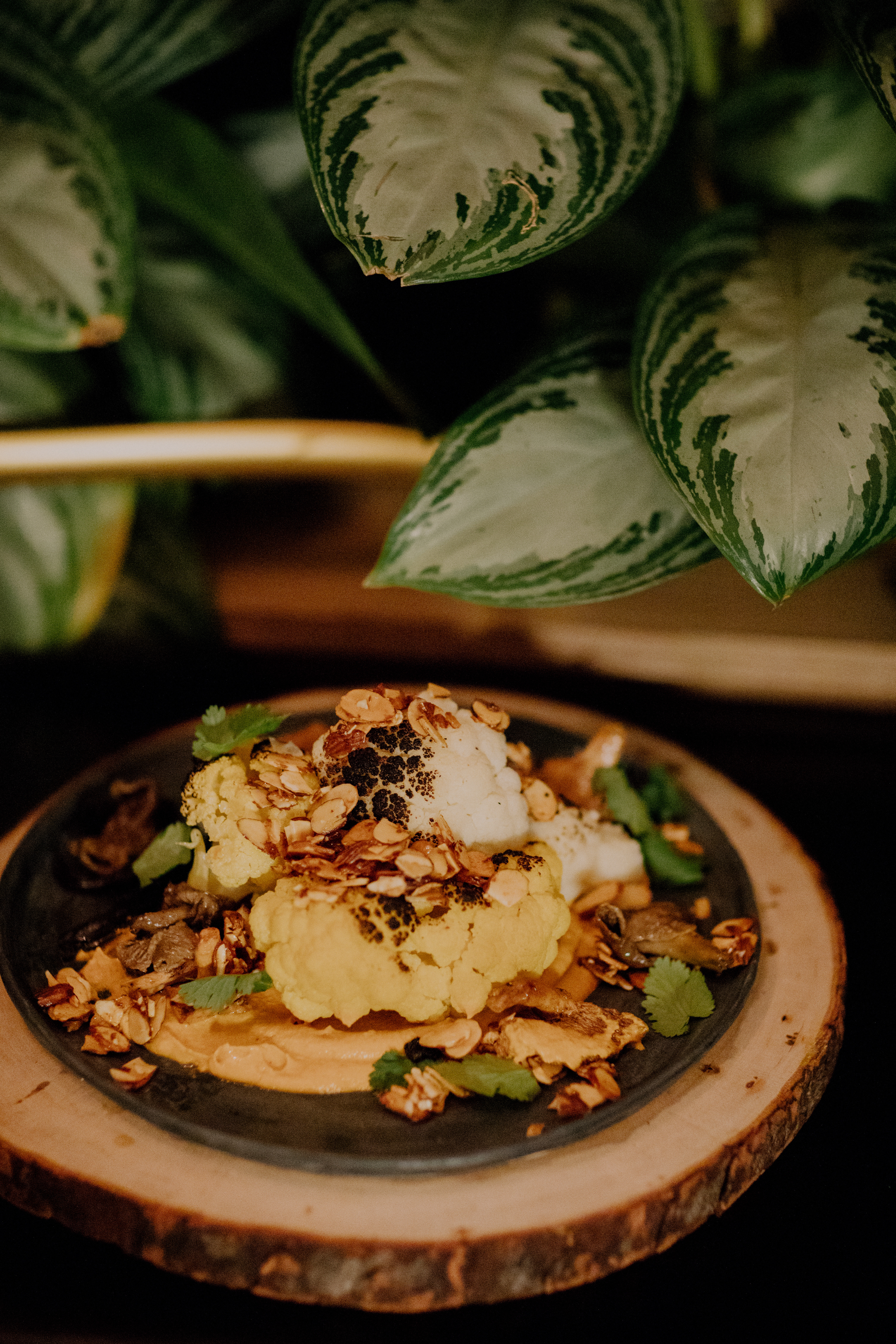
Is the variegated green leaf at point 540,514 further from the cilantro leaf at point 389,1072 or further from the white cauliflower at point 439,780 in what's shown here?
the cilantro leaf at point 389,1072

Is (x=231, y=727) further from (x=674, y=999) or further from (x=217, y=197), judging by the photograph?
(x=217, y=197)

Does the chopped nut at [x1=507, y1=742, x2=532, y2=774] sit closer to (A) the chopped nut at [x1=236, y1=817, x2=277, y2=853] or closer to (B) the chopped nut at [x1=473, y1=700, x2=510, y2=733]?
(B) the chopped nut at [x1=473, y1=700, x2=510, y2=733]

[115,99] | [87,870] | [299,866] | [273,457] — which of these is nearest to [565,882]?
[299,866]

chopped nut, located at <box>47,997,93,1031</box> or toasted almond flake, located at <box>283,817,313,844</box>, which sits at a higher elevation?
toasted almond flake, located at <box>283,817,313,844</box>

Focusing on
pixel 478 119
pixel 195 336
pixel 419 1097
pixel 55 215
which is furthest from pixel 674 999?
pixel 195 336

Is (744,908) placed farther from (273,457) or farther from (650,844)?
(273,457)

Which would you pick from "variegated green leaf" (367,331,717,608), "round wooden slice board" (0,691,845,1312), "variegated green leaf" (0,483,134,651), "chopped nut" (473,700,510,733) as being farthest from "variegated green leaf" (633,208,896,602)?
"variegated green leaf" (0,483,134,651)
